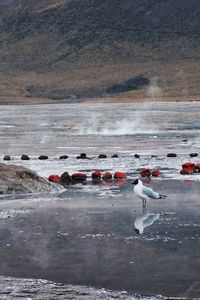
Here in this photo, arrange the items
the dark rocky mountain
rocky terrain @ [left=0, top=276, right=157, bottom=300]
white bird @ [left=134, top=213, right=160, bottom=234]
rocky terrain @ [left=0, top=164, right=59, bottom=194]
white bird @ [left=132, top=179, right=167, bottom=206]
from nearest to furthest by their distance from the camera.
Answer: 1. rocky terrain @ [left=0, top=276, right=157, bottom=300]
2. white bird @ [left=134, top=213, right=160, bottom=234]
3. white bird @ [left=132, top=179, right=167, bottom=206]
4. rocky terrain @ [left=0, top=164, right=59, bottom=194]
5. the dark rocky mountain

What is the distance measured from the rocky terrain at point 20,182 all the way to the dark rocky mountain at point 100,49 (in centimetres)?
11137

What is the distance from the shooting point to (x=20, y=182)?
70.6 ft

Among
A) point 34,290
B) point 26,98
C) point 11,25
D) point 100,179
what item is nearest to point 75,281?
point 34,290

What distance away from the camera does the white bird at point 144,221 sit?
51.1ft

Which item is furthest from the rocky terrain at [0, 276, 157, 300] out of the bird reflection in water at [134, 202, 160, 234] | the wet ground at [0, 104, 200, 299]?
the bird reflection in water at [134, 202, 160, 234]

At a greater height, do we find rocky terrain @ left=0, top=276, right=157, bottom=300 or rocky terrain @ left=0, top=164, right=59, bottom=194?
rocky terrain @ left=0, top=164, right=59, bottom=194

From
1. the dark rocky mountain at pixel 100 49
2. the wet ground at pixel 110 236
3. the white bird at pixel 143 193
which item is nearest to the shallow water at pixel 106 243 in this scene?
the wet ground at pixel 110 236

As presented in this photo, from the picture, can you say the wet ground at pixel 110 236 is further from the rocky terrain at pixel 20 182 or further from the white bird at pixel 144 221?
the rocky terrain at pixel 20 182

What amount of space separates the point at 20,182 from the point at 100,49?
463 feet

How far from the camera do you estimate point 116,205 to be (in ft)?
61.8

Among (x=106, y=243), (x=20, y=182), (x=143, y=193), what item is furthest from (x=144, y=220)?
(x=20, y=182)

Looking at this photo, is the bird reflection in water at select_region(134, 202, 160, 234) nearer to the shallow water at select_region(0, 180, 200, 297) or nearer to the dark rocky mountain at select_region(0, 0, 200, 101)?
the shallow water at select_region(0, 180, 200, 297)

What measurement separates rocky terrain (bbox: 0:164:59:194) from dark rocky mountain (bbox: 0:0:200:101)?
111 meters

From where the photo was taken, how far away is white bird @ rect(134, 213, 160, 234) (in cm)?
1559
